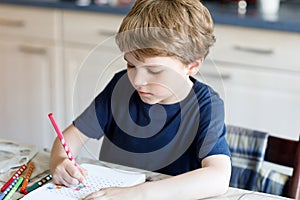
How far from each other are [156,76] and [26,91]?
159 cm

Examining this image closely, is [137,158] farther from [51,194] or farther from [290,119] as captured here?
[290,119]

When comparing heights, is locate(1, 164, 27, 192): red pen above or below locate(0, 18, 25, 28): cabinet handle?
below

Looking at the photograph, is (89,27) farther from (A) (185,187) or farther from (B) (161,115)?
(A) (185,187)

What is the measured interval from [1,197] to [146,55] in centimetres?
39

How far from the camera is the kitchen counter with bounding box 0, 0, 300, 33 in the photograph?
6.35 ft

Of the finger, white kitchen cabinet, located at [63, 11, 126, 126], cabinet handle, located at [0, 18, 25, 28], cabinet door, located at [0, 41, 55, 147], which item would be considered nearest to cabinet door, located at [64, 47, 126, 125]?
white kitchen cabinet, located at [63, 11, 126, 126]

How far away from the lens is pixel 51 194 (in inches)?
40.0

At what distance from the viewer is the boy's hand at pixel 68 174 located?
105 cm

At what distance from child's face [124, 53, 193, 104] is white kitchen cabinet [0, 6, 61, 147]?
131 centimetres

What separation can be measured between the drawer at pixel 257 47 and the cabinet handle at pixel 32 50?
0.81 metres

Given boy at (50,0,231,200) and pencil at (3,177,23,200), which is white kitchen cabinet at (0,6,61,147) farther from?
pencil at (3,177,23,200)

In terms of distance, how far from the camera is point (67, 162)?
42.7 inches

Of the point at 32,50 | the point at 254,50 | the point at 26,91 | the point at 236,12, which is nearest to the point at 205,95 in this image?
the point at 254,50

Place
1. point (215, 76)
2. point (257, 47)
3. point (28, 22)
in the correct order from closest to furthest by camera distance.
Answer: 1. point (257, 47)
2. point (215, 76)
3. point (28, 22)
